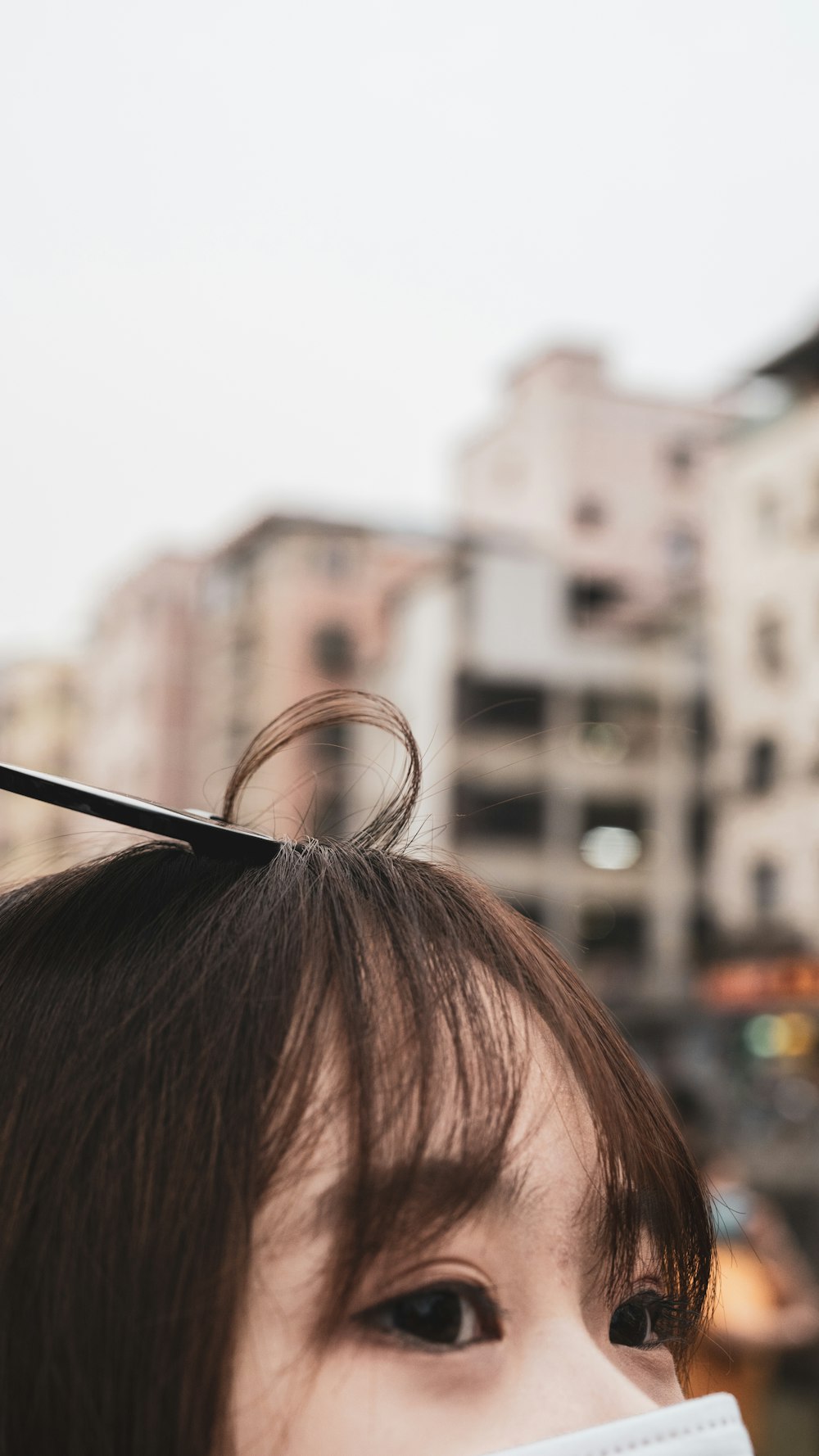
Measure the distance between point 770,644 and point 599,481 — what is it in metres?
10.7

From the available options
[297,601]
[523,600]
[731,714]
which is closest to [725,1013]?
[731,714]

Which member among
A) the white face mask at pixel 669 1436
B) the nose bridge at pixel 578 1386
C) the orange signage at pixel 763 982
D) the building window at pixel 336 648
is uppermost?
the building window at pixel 336 648

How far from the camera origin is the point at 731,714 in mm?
27312

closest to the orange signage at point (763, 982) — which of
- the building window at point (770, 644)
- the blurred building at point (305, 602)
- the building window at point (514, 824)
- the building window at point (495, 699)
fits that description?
the building window at point (770, 644)

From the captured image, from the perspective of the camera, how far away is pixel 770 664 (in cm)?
2638

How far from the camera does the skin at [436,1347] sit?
0.90 m

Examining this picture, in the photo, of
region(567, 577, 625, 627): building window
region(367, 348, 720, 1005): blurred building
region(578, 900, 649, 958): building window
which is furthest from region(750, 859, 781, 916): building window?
region(567, 577, 625, 627): building window

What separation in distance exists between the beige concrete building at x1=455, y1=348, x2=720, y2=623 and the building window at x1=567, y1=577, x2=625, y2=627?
3cm

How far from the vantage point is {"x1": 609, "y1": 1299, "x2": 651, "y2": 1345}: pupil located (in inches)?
45.0

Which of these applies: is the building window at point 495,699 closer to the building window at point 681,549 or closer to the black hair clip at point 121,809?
the building window at point 681,549

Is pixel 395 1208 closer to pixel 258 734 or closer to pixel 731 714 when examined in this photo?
pixel 258 734

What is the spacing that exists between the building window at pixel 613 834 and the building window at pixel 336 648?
757cm

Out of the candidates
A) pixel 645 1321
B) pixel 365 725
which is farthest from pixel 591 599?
pixel 645 1321

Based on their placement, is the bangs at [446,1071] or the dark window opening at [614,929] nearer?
the bangs at [446,1071]
